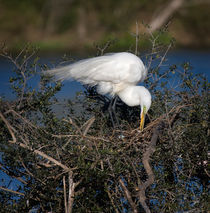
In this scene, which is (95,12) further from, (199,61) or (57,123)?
(57,123)

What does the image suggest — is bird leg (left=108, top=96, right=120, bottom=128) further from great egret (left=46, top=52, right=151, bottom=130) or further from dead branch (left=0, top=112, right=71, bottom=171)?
dead branch (left=0, top=112, right=71, bottom=171)

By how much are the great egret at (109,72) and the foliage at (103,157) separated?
0.82m

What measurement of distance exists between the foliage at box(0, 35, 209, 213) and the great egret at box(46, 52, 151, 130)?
82 centimetres

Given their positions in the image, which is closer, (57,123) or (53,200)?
(53,200)

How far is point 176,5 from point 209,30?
7.28 feet

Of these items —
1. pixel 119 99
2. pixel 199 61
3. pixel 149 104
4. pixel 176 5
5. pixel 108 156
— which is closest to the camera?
pixel 108 156

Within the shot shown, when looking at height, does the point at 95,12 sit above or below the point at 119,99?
above

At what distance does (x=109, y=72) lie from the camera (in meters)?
4.68

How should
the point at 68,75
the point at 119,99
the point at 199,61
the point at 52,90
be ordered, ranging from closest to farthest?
the point at 52,90
the point at 68,75
the point at 119,99
the point at 199,61

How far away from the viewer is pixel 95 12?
18.0 metres

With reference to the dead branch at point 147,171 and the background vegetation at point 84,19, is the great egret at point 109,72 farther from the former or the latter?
the background vegetation at point 84,19

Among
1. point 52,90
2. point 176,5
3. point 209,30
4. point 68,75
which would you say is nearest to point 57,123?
point 52,90

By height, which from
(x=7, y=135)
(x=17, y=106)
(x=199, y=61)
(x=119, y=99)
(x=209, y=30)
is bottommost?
(x=7, y=135)

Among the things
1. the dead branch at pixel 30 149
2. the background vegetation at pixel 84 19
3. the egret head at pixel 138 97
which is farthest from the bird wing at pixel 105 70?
the background vegetation at pixel 84 19
